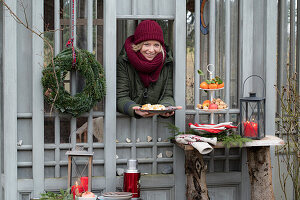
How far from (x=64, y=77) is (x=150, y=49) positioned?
0.81 meters

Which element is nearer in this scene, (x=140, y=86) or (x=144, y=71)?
(x=144, y=71)

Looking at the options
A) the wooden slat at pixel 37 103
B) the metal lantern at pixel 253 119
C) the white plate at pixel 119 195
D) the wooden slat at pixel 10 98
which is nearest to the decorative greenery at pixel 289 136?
the metal lantern at pixel 253 119

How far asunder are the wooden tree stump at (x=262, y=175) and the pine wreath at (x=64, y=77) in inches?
59.3

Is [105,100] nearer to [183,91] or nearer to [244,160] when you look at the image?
[183,91]

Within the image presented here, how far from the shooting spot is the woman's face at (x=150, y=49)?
14.6ft

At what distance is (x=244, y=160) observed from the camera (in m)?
4.74

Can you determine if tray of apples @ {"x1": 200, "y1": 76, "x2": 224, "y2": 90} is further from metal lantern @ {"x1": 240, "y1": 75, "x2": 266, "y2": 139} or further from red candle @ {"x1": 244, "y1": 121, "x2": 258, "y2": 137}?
red candle @ {"x1": 244, "y1": 121, "x2": 258, "y2": 137}

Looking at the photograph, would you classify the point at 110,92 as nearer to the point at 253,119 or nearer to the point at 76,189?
the point at 76,189

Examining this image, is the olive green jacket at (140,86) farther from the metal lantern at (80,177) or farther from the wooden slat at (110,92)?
the metal lantern at (80,177)

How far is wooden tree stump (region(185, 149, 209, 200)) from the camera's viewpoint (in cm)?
419

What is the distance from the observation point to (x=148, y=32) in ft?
14.5

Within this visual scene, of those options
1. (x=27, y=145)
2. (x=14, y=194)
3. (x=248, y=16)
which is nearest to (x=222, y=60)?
(x=248, y=16)

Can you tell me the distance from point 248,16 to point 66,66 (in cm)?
181

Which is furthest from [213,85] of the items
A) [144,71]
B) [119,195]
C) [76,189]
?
[76,189]
